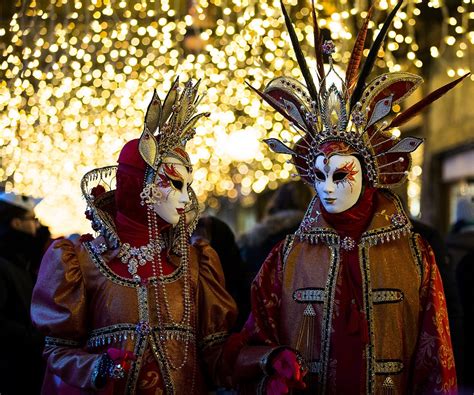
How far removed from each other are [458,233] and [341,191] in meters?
3.19

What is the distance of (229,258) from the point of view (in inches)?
216

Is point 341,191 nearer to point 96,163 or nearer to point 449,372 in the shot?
point 449,372

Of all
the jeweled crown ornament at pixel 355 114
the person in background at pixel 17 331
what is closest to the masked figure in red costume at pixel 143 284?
the jeweled crown ornament at pixel 355 114

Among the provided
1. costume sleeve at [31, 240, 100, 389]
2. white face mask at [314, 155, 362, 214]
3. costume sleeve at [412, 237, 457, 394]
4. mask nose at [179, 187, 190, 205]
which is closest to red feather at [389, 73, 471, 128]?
white face mask at [314, 155, 362, 214]

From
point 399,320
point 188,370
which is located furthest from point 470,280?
point 188,370

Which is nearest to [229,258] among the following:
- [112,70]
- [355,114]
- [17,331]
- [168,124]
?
[17,331]

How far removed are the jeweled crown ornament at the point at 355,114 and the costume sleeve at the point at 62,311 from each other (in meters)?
1.14

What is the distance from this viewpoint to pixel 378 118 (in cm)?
426

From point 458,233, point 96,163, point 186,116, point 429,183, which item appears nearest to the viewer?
point 186,116

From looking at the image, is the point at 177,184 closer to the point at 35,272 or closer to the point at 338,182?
the point at 338,182

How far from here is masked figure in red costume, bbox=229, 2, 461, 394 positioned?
4.11 meters

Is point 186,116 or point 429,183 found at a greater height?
point 429,183

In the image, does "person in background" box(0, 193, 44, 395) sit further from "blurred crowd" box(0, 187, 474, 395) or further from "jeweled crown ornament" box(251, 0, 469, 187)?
"jeweled crown ornament" box(251, 0, 469, 187)

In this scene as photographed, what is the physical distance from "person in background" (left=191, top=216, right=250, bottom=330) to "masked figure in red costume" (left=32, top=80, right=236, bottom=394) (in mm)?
974
